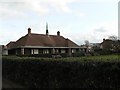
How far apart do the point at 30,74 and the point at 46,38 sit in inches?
1861

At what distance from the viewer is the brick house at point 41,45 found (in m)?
55.4

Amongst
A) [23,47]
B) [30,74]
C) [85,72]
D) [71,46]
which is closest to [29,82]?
[30,74]

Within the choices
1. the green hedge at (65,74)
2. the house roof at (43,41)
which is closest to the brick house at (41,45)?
the house roof at (43,41)

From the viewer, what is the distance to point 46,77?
12.9 m

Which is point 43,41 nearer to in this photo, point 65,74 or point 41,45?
point 41,45

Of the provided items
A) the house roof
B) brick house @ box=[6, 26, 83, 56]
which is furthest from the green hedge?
the house roof

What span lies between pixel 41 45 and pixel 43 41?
66.7 inches

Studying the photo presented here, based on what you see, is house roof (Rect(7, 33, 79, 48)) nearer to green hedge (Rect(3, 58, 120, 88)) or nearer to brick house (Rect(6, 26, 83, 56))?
brick house (Rect(6, 26, 83, 56))

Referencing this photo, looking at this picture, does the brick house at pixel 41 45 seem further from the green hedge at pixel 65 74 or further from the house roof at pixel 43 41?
the green hedge at pixel 65 74

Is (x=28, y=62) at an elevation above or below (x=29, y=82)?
above

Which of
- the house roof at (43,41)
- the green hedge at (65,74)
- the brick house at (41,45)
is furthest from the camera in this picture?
the house roof at (43,41)

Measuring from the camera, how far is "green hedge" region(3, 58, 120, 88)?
9414 mm

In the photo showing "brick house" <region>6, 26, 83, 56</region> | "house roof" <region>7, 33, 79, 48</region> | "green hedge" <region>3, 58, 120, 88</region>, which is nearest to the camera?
"green hedge" <region>3, 58, 120, 88</region>

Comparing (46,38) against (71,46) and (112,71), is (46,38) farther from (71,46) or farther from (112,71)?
(112,71)
